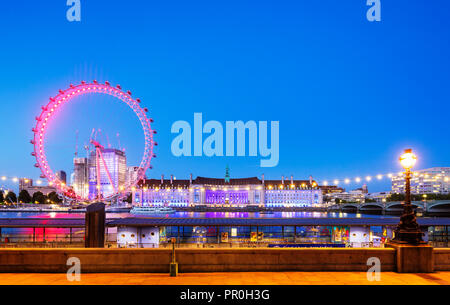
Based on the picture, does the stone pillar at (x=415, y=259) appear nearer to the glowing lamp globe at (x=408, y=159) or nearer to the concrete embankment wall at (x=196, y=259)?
the concrete embankment wall at (x=196, y=259)

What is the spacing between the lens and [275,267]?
12.9 metres

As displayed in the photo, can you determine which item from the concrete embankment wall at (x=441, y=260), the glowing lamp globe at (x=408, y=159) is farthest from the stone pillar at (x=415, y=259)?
the glowing lamp globe at (x=408, y=159)

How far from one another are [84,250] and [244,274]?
20.0 feet

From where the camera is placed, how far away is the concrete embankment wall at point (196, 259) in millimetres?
12750

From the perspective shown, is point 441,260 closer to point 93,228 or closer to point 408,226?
point 408,226

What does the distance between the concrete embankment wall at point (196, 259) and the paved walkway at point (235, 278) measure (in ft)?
0.97

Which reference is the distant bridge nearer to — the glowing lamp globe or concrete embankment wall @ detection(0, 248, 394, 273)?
the glowing lamp globe

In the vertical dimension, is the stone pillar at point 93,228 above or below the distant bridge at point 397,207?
above

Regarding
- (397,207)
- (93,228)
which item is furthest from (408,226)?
(397,207)

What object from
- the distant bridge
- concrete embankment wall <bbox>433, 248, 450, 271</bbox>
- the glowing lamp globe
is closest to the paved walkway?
concrete embankment wall <bbox>433, 248, 450, 271</bbox>

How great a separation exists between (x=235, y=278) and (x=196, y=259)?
1783 millimetres
